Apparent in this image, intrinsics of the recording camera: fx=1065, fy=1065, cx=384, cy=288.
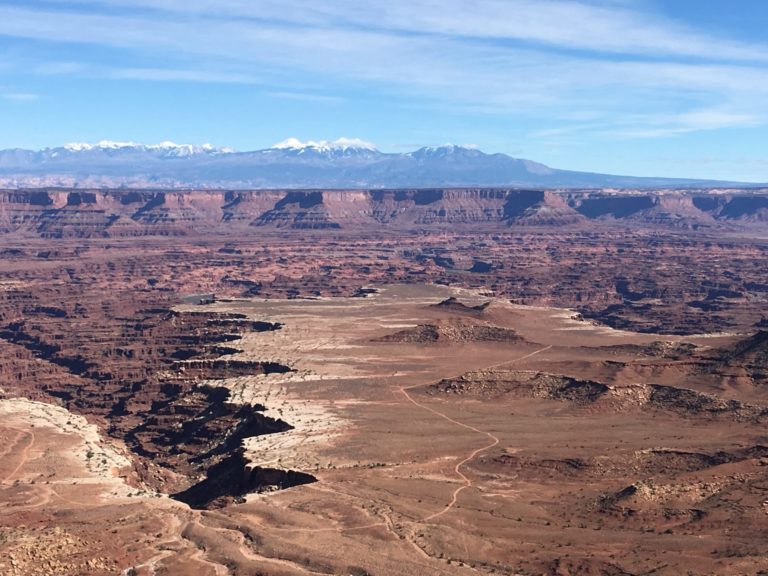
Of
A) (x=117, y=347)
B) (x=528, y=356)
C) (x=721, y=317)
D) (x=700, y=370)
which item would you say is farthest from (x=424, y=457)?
(x=721, y=317)

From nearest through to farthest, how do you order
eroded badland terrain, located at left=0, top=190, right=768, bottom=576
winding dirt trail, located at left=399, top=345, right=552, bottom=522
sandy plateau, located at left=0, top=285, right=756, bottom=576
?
sandy plateau, located at left=0, top=285, right=756, bottom=576 < eroded badland terrain, located at left=0, top=190, right=768, bottom=576 < winding dirt trail, located at left=399, top=345, right=552, bottom=522

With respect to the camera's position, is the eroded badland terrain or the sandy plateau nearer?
the sandy plateau

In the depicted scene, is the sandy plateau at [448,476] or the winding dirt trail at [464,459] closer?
the sandy plateau at [448,476]

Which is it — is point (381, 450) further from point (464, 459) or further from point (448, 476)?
point (448, 476)

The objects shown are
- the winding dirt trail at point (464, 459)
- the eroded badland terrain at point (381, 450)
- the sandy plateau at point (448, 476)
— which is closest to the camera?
the sandy plateau at point (448, 476)

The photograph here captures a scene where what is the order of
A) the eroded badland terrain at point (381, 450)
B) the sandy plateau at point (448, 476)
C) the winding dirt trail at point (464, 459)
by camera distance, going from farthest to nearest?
the winding dirt trail at point (464, 459) < the eroded badland terrain at point (381, 450) < the sandy plateau at point (448, 476)

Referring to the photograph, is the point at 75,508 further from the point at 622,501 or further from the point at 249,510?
the point at 622,501

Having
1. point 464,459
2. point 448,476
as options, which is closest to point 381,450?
point 464,459

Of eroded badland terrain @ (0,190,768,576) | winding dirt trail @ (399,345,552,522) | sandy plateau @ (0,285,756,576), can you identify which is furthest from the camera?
winding dirt trail @ (399,345,552,522)
